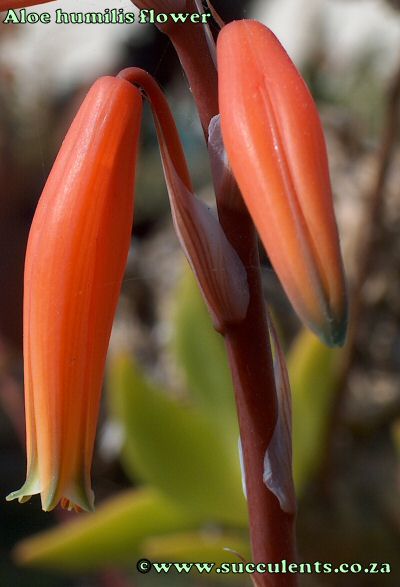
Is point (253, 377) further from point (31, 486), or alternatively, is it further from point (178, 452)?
point (178, 452)

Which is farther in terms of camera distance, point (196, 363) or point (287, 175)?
point (196, 363)

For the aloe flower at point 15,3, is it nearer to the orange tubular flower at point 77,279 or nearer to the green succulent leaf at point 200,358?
the orange tubular flower at point 77,279

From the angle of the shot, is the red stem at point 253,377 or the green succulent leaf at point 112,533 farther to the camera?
the green succulent leaf at point 112,533

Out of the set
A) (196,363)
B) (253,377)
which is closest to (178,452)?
(196,363)

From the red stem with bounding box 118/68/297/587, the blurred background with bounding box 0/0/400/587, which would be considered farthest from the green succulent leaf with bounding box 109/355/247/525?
the red stem with bounding box 118/68/297/587

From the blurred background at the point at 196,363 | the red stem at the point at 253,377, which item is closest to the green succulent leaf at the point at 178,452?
the blurred background at the point at 196,363

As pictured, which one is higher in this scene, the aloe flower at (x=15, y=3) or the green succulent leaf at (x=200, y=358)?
the aloe flower at (x=15, y=3)

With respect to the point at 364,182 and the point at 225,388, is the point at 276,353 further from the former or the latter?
the point at 364,182
